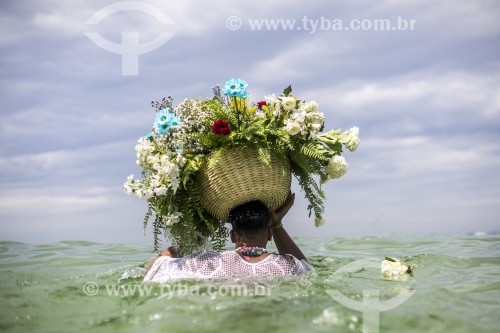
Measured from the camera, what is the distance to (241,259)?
15.7 ft

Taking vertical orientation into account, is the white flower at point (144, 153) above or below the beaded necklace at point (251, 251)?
above

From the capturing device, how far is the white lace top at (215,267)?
4691 millimetres

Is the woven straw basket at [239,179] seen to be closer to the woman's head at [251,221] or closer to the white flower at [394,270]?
the woman's head at [251,221]

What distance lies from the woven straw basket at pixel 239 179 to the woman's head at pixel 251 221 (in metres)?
0.08

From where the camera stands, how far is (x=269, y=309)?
3867mm

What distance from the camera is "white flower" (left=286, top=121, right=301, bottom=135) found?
489cm

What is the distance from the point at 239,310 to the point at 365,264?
3.58 metres

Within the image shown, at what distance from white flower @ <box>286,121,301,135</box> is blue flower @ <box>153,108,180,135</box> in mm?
1105

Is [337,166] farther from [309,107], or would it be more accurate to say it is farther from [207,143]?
[207,143]

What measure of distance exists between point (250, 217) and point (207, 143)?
2.86ft
